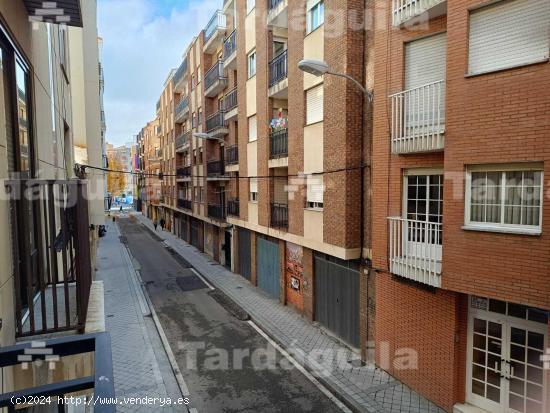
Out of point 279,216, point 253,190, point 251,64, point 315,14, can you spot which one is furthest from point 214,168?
point 315,14

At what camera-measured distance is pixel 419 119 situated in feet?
25.4

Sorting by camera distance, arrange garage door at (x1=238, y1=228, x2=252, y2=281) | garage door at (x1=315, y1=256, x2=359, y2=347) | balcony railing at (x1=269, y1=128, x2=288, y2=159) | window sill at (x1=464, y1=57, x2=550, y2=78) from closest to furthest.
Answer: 1. window sill at (x1=464, y1=57, x2=550, y2=78)
2. garage door at (x1=315, y1=256, x2=359, y2=347)
3. balcony railing at (x1=269, y1=128, x2=288, y2=159)
4. garage door at (x1=238, y1=228, x2=252, y2=281)

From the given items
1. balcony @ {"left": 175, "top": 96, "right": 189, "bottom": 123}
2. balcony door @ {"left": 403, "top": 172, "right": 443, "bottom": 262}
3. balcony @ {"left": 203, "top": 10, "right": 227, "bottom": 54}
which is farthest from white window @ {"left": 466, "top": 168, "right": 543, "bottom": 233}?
balcony @ {"left": 175, "top": 96, "right": 189, "bottom": 123}

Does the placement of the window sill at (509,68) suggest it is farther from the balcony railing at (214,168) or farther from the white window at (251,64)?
the balcony railing at (214,168)

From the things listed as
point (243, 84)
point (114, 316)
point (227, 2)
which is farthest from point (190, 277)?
point (227, 2)

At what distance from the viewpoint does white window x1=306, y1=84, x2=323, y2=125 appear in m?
11.2

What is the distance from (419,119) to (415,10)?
218 centimetres

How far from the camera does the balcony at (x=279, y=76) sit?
13.3m

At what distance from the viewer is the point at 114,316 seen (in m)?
13.4

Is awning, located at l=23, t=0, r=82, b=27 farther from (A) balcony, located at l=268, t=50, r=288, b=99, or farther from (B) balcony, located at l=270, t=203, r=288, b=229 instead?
(B) balcony, located at l=270, t=203, r=288, b=229

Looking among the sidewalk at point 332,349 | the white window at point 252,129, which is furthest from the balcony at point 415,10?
the white window at point 252,129

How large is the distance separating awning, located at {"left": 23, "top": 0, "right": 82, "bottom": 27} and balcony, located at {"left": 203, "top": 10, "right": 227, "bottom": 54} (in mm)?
18621

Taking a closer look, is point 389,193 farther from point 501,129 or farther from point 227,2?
point 227,2

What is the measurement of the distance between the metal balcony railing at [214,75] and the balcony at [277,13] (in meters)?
7.22
